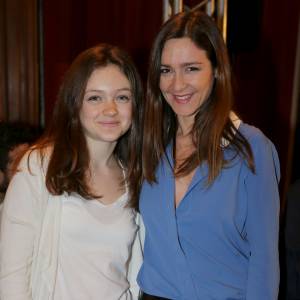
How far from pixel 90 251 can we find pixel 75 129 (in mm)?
383

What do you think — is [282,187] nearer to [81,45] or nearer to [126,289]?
[81,45]

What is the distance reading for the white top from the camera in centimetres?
130

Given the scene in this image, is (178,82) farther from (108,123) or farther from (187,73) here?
(108,123)

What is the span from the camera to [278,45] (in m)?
3.07

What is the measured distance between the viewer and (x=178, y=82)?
1316 millimetres

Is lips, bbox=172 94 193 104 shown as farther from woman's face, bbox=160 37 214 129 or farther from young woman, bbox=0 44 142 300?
young woman, bbox=0 44 142 300

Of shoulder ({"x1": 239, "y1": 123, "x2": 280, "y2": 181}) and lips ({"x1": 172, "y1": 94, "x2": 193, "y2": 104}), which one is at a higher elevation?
lips ({"x1": 172, "y1": 94, "x2": 193, "y2": 104})

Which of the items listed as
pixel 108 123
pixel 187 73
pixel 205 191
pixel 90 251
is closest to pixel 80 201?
pixel 90 251

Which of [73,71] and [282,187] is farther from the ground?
[73,71]

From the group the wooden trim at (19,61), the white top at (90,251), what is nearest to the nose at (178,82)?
the white top at (90,251)

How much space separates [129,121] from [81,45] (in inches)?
67.4

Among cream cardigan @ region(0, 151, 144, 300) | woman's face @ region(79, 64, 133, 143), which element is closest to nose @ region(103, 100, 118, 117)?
woman's face @ region(79, 64, 133, 143)

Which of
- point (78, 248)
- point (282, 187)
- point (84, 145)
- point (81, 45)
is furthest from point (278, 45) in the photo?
point (78, 248)

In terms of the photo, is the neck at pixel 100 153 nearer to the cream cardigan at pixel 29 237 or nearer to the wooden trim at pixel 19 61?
the cream cardigan at pixel 29 237
